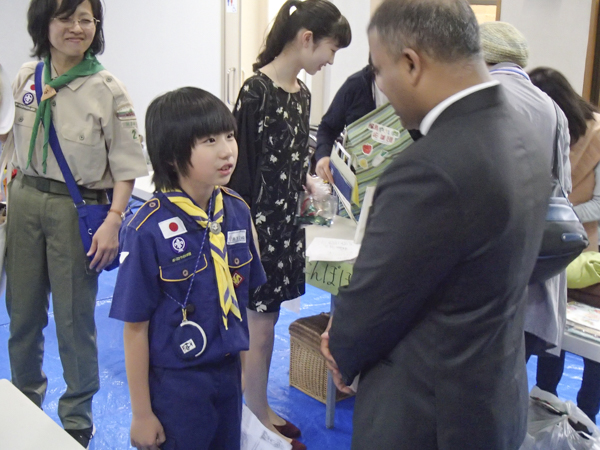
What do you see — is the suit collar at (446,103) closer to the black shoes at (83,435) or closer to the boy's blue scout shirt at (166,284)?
the boy's blue scout shirt at (166,284)

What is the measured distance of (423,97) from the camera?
0.92 m

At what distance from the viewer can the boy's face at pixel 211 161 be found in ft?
4.33

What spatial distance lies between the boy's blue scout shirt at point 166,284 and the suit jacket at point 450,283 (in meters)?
0.42

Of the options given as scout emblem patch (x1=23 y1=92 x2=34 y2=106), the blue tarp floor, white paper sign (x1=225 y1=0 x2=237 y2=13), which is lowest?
the blue tarp floor

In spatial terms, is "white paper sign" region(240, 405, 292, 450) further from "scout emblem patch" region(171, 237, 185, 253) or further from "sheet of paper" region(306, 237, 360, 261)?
"sheet of paper" region(306, 237, 360, 261)

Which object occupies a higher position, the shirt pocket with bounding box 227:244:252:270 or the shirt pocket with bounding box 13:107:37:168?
the shirt pocket with bounding box 13:107:37:168

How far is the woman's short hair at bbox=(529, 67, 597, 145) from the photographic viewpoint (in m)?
2.07

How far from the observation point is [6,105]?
5.83 feet

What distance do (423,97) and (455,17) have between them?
13cm

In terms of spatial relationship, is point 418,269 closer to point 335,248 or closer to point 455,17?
point 455,17

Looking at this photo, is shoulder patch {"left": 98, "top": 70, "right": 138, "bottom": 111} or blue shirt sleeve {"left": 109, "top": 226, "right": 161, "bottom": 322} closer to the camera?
blue shirt sleeve {"left": 109, "top": 226, "right": 161, "bottom": 322}

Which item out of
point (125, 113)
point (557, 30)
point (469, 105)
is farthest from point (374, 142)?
point (557, 30)

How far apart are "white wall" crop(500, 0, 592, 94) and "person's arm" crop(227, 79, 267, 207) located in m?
2.66

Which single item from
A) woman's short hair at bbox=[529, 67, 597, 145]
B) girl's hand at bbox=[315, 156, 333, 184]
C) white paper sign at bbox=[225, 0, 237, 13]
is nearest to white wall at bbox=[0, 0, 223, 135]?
white paper sign at bbox=[225, 0, 237, 13]
